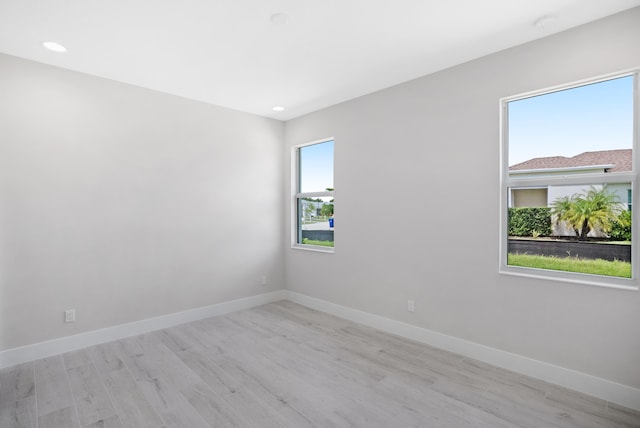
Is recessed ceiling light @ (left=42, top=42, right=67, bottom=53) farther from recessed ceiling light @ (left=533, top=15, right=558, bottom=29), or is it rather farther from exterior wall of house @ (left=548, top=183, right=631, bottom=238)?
exterior wall of house @ (left=548, top=183, right=631, bottom=238)

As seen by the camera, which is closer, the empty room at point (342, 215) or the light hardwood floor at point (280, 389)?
the light hardwood floor at point (280, 389)

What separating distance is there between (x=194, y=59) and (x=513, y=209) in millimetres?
3131

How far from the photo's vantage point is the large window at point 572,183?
7.61ft

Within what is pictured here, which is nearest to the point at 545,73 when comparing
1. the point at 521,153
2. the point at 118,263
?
the point at 521,153

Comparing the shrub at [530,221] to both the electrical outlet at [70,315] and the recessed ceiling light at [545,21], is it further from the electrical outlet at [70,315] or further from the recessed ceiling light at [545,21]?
the electrical outlet at [70,315]

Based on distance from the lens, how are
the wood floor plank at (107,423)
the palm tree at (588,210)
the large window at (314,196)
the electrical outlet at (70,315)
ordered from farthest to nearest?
1. the large window at (314,196)
2. the electrical outlet at (70,315)
3. the palm tree at (588,210)
4. the wood floor plank at (107,423)

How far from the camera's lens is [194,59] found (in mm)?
2943

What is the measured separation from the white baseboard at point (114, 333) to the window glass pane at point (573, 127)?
141 inches

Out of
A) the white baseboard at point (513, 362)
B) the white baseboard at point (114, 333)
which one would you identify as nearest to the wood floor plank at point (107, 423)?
the white baseboard at point (114, 333)

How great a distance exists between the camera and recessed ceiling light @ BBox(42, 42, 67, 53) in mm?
2650

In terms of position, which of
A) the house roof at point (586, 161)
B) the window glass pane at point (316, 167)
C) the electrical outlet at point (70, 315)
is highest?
the window glass pane at point (316, 167)

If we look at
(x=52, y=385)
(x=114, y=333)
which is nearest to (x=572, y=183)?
(x=52, y=385)

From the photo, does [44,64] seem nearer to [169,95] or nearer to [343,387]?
[169,95]

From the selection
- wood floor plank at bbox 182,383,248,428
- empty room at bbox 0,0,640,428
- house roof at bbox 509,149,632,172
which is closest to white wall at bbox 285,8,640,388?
empty room at bbox 0,0,640,428
